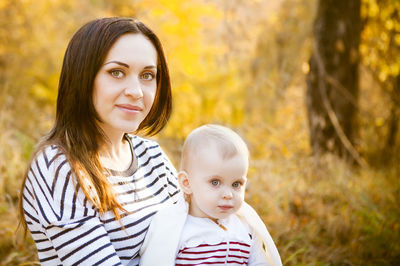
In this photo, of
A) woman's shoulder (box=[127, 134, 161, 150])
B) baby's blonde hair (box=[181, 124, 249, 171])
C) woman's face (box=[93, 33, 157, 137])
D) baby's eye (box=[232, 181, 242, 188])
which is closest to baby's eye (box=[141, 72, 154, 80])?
woman's face (box=[93, 33, 157, 137])

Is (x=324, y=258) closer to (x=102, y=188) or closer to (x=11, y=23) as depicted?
(x=102, y=188)

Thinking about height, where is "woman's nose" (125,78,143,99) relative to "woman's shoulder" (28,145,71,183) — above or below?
above

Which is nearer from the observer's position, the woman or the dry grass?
the woman

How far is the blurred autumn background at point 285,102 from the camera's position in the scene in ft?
10.4

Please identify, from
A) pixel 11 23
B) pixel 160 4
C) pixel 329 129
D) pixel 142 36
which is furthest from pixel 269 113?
pixel 142 36

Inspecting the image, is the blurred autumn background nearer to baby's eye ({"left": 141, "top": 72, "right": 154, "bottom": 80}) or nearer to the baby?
the baby

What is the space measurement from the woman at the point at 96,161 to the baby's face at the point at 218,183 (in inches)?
10.3

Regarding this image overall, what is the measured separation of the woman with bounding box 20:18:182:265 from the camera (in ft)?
4.72

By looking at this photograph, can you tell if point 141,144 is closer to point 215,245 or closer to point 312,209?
point 215,245

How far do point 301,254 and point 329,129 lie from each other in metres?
2.40

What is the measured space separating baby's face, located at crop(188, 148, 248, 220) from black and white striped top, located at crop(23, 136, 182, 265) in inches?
10.4

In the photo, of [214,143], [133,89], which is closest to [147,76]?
[133,89]

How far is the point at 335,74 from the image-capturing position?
4914mm

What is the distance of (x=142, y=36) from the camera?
1.72 meters
